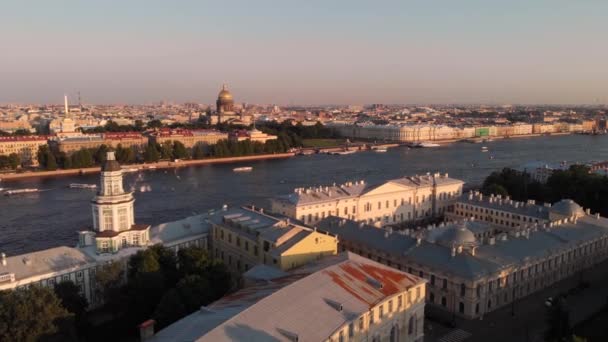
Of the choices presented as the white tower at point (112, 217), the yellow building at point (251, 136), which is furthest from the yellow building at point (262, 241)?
the yellow building at point (251, 136)

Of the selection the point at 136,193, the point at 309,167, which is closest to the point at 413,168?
the point at 309,167

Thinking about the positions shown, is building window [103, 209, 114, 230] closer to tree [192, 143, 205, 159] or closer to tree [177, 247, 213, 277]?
tree [177, 247, 213, 277]

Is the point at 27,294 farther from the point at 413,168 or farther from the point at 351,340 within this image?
the point at 413,168

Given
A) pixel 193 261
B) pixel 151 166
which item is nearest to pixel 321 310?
pixel 193 261

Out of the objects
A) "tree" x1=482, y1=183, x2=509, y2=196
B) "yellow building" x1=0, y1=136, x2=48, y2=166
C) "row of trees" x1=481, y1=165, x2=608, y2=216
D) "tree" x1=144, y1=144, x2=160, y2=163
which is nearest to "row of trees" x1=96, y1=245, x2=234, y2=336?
"tree" x1=482, y1=183, x2=509, y2=196

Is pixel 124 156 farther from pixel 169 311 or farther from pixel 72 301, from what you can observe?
pixel 169 311
